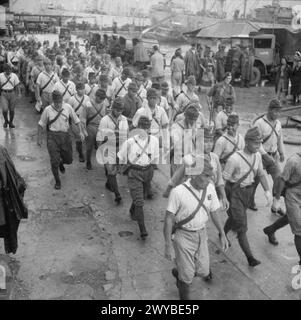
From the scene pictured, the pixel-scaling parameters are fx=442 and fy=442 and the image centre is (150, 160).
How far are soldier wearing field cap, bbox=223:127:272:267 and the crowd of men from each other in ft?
0.04

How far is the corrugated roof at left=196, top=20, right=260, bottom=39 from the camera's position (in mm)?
28031

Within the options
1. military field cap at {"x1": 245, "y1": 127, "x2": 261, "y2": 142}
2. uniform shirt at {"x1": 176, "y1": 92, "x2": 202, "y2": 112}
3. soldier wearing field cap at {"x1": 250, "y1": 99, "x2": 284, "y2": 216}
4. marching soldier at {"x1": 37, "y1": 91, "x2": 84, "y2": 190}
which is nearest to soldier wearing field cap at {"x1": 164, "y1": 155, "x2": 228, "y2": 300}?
military field cap at {"x1": 245, "y1": 127, "x2": 261, "y2": 142}

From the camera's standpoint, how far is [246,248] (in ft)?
19.2

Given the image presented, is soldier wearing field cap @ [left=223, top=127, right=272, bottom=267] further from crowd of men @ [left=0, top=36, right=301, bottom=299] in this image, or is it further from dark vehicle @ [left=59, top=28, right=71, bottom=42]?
dark vehicle @ [left=59, top=28, right=71, bottom=42]

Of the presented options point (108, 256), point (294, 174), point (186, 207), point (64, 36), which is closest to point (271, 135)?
point (294, 174)

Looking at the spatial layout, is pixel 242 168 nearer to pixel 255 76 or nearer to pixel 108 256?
pixel 108 256

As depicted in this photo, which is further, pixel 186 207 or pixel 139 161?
pixel 139 161

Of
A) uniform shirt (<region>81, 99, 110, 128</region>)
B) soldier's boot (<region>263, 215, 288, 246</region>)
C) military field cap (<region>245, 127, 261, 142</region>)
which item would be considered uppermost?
military field cap (<region>245, 127, 261, 142</region>)

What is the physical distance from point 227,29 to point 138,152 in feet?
79.5

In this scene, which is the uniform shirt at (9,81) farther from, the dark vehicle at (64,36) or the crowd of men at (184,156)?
the dark vehicle at (64,36)

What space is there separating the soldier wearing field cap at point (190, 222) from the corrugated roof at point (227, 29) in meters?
25.1

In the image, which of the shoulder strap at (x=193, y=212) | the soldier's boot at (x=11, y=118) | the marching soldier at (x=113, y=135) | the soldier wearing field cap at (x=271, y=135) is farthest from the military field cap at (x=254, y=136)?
the soldier's boot at (x=11, y=118)

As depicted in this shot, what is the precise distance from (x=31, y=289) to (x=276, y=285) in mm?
3017
